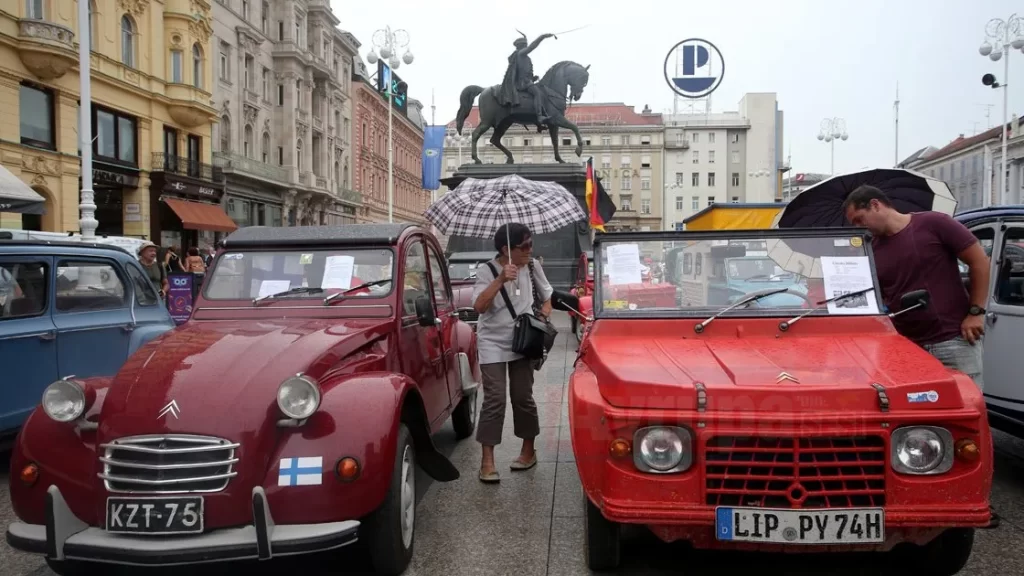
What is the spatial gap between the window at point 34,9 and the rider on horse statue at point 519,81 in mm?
14543

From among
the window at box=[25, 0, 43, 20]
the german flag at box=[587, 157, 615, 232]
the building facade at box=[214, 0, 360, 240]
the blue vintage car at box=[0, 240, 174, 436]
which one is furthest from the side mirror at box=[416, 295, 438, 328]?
the building facade at box=[214, 0, 360, 240]

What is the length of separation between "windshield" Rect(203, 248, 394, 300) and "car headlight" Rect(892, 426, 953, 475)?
2.95m

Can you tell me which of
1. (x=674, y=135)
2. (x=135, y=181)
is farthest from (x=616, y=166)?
(x=135, y=181)

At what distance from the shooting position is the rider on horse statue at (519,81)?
22328mm

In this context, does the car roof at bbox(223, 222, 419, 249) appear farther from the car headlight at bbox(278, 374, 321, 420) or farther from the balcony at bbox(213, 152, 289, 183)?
the balcony at bbox(213, 152, 289, 183)

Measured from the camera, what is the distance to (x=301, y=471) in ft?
11.0

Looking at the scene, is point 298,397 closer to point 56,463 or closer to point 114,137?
point 56,463

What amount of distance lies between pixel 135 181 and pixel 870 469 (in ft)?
104

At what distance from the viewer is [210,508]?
3.22m

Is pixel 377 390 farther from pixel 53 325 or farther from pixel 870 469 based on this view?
pixel 53 325

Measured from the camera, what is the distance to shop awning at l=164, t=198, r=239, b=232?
104 ft

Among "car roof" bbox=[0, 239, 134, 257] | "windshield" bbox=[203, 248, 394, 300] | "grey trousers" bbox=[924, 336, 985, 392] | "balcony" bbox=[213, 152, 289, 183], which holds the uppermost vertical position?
"balcony" bbox=[213, 152, 289, 183]

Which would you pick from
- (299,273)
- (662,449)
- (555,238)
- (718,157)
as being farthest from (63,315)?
(718,157)

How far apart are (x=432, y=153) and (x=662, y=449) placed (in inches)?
1041
